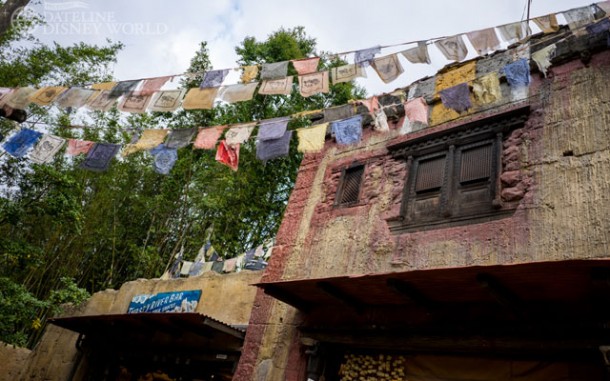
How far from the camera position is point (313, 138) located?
7066 millimetres

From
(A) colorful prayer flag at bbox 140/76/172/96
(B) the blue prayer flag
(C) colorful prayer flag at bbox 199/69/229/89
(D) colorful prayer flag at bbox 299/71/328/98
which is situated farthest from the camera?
(A) colorful prayer flag at bbox 140/76/172/96

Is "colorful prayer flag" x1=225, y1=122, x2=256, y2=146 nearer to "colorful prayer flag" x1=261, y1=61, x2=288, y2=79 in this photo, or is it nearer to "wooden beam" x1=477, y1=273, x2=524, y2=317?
"colorful prayer flag" x1=261, y1=61, x2=288, y2=79

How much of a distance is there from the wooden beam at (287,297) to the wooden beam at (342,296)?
2.57 feet

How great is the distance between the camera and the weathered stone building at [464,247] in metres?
4.38

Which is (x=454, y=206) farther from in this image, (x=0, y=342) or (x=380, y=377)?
(x=0, y=342)

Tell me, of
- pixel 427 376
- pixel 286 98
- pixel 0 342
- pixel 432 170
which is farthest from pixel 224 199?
pixel 427 376

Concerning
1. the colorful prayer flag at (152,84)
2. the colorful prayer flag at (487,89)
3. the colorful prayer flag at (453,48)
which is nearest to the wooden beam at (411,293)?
the colorful prayer flag at (487,89)

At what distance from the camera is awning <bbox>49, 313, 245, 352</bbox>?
7.36 metres

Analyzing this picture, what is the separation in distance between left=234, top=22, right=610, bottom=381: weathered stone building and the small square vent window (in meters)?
0.03

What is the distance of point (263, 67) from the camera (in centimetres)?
788

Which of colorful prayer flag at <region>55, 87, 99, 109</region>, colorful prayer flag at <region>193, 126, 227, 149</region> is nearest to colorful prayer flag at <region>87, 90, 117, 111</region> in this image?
colorful prayer flag at <region>55, 87, 99, 109</region>

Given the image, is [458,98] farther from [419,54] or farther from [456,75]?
[456,75]

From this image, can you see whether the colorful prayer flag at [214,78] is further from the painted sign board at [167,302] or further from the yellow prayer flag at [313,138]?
the painted sign board at [167,302]

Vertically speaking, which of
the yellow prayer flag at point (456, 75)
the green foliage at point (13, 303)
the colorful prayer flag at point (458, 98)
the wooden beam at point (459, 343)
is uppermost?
the yellow prayer flag at point (456, 75)
